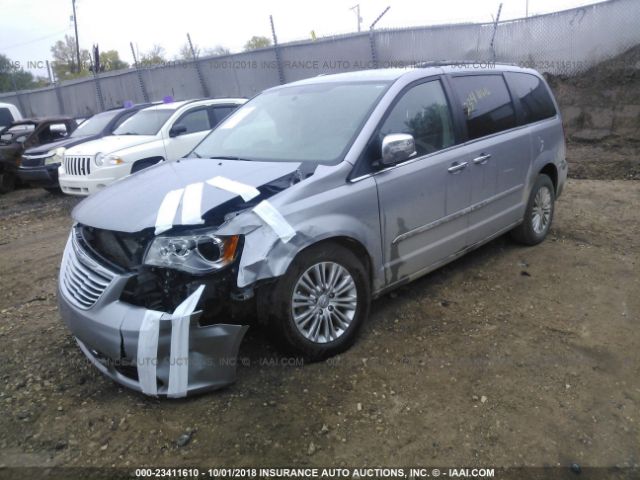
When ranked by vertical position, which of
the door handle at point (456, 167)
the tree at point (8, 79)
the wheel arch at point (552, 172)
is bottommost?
the wheel arch at point (552, 172)

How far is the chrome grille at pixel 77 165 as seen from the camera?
7.76m

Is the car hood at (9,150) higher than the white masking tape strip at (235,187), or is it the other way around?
the white masking tape strip at (235,187)

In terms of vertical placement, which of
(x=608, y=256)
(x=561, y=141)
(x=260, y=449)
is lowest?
(x=608, y=256)

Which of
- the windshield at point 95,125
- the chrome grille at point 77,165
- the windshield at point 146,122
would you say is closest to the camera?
the chrome grille at point 77,165

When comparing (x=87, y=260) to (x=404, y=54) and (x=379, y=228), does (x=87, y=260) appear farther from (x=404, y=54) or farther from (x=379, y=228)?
(x=404, y=54)

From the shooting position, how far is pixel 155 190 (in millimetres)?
3047

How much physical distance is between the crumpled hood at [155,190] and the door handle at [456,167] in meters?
1.28

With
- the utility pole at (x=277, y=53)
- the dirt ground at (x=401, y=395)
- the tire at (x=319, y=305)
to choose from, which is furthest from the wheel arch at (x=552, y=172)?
the utility pole at (x=277, y=53)

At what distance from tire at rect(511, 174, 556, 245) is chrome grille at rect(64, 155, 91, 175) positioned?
6.29 m

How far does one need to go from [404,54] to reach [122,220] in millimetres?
9971

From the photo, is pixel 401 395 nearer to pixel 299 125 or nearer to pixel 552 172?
pixel 299 125

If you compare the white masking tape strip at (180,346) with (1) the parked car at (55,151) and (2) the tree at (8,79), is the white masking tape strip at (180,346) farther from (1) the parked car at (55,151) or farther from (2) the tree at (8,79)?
(2) the tree at (8,79)

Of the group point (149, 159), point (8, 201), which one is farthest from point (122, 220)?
point (8, 201)

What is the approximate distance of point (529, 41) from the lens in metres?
10.8
